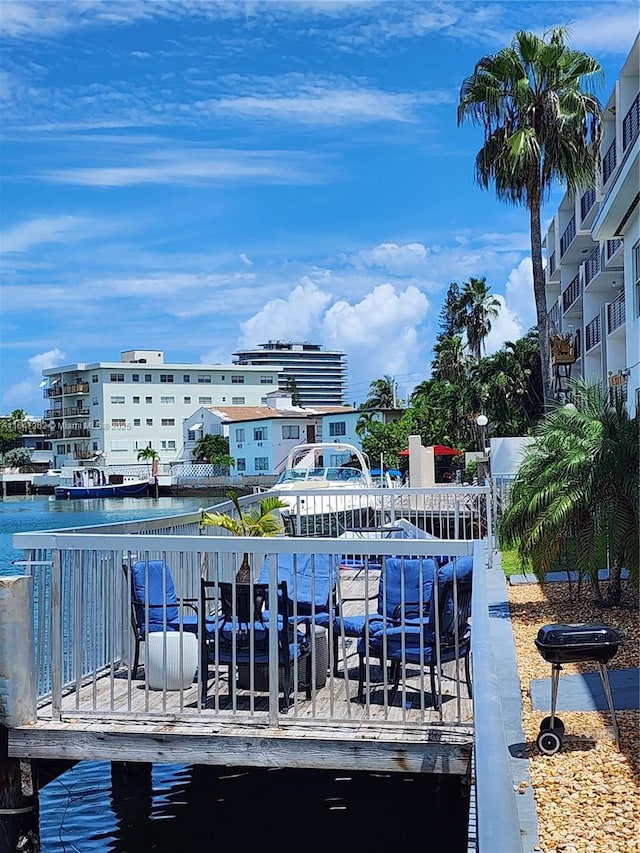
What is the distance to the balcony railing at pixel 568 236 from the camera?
48812 millimetres

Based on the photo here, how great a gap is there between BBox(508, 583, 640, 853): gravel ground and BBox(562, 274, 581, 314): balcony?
41534 mm

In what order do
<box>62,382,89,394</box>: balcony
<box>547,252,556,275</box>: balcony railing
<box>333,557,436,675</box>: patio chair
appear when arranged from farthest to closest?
<box>62,382,89,394</box>: balcony < <box>547,252,556,275</box>: balcony railing < <box>333,557,436,675</box>: patio chair

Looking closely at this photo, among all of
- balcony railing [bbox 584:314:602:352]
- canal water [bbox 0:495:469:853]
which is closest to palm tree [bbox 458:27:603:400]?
balcony railing [bbox 584:314:602:352]

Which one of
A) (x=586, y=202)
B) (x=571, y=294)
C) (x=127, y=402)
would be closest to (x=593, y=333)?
(x=586, y=202)

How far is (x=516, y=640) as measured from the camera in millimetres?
10516

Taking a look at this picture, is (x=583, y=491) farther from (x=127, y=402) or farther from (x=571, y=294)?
(x=127, y=402)

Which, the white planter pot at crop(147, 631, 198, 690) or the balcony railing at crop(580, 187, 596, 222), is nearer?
the white planter pot at crop(147, 631, 198, 690)

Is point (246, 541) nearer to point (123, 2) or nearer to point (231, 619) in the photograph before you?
point (231, 619)

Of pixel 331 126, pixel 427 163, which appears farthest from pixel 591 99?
pixel 331 126

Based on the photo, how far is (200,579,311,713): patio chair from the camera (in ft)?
23.5

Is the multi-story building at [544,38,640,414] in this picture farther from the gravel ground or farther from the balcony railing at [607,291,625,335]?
the gravel ground

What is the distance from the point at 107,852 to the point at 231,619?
2.87 metres

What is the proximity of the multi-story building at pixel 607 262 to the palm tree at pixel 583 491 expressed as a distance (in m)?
1.27

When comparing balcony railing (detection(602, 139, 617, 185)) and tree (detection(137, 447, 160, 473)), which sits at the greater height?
balcony railing (detection(602, 139, 617, 185))
